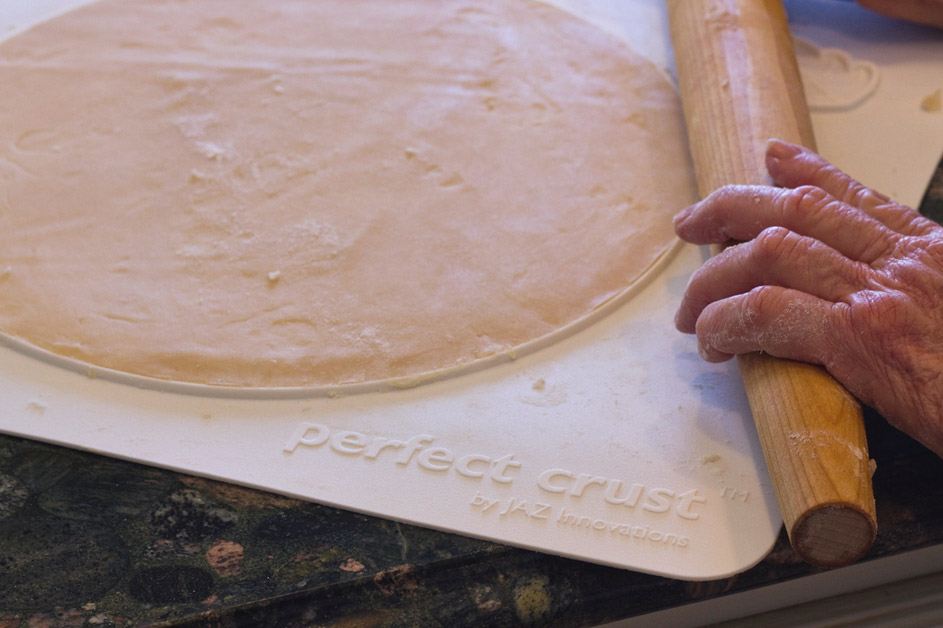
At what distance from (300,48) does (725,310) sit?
135 centimetres

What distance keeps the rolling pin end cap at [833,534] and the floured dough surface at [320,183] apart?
0.56 metres

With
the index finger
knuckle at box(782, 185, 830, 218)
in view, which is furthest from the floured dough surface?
knuckle at box(782, 185, 830, 218)

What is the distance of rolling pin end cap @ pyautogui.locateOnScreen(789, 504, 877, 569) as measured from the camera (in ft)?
3.28

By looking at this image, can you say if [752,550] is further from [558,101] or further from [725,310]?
[558,101]

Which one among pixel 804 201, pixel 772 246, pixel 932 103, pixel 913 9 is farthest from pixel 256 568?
pixel 913 9

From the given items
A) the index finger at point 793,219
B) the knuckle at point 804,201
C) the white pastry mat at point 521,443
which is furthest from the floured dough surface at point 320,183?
the knuckle at point 804,201

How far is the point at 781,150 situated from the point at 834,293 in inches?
14.1

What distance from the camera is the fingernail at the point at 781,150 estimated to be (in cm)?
141

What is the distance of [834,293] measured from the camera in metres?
1.18

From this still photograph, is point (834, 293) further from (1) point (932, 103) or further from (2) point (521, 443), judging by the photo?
(1) point (932, 103)

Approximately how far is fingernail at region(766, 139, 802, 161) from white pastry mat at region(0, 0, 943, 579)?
1.16 ft

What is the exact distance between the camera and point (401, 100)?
1.86 meters

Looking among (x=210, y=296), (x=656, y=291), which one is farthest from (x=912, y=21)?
(x=210, y=296)

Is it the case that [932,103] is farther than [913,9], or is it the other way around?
[913,9]
